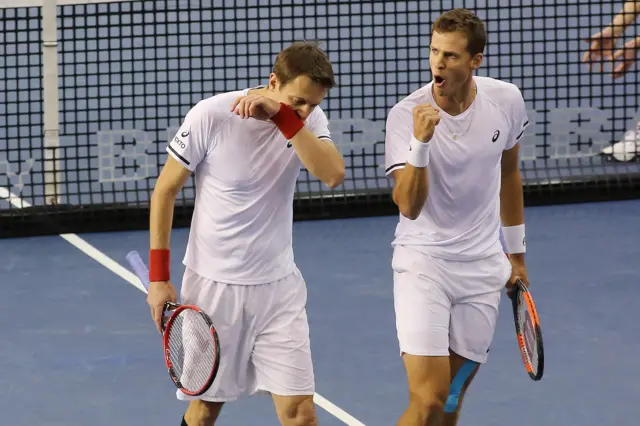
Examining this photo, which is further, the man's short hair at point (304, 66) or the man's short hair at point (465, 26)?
the man's short hair at point (465, 26)

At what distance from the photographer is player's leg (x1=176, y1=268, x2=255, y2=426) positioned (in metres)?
4.94

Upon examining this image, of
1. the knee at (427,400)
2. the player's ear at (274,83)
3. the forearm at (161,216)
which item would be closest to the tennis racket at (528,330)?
the knee at (427,400)

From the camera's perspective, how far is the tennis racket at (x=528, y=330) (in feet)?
16.4

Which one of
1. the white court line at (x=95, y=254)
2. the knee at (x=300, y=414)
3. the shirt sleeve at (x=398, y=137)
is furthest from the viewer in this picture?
the white court line at (x=95, y=254)

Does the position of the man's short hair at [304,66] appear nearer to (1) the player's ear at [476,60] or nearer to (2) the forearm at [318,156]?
(2) the forearm at [318,156]

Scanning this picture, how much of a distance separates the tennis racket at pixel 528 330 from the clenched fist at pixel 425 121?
0.74m

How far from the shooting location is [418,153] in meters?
4.76

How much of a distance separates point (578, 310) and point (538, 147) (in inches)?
121

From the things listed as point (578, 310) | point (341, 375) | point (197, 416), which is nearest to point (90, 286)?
point (341, 375)

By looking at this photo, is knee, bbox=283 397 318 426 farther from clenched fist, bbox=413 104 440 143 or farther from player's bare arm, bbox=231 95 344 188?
clenched fist, bbox=413 104 440 143

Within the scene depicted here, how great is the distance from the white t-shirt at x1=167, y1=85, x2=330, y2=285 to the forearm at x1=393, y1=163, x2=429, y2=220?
11.8 inches

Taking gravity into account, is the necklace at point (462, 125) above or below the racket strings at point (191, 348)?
above

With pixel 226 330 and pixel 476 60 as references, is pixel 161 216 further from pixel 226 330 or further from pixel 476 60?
pixel 476 60

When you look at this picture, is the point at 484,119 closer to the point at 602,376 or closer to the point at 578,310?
the point at 602,376
